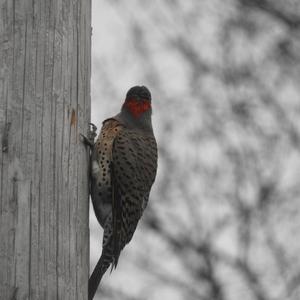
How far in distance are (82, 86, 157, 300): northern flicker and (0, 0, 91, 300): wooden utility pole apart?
35.9 inches

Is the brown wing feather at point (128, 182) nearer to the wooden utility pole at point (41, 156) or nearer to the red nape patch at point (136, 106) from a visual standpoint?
the red nape patch at point (136, 106)

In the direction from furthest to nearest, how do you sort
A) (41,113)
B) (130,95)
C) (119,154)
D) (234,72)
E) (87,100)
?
(234,72) → (130,95) → (119,154) → (87,100) → (41,113)

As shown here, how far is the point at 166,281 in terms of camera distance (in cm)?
959

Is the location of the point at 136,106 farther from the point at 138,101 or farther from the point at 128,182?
the point at 128,182

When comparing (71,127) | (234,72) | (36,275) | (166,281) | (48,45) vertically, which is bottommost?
(166,281)

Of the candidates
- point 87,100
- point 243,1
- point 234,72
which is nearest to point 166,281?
point 234,72

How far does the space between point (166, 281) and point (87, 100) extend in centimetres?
597

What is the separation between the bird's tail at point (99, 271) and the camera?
14.6 ft

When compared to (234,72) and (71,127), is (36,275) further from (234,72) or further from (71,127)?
(234,72)

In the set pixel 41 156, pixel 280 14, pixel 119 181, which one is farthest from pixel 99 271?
pixel 280 14

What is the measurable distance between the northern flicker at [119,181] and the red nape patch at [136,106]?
10 cm

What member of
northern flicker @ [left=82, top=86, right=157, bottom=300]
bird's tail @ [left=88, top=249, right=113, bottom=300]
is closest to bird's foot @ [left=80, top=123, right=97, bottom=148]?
northern flicker @ [left=82, top=86, right=157, bottom=300]

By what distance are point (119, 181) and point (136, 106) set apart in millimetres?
687

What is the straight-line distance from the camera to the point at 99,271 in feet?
15.0
